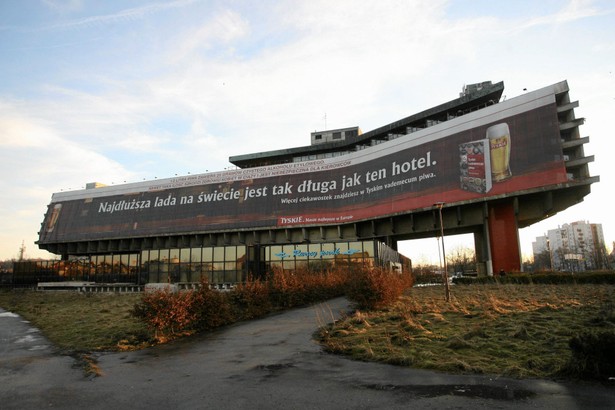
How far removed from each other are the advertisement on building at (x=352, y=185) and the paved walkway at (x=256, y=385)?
36199 millimetres

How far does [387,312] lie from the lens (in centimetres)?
1845

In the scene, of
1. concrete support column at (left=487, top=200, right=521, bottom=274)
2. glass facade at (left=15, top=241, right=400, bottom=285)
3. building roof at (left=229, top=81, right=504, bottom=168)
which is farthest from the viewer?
building roof at (left=229, top=81, right=504, bottom=168)

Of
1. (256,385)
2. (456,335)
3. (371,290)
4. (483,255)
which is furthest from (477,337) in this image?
(483,255)

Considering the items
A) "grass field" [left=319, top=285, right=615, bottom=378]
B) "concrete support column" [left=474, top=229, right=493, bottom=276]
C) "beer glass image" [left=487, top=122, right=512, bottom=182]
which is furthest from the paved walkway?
"concrete support column" [left=474, top=229, right=493, bottom=276]

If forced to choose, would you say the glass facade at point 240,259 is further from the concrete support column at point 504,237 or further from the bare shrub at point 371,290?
the bare shrub at point 371,290

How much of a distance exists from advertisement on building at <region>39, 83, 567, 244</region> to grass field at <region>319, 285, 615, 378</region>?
89.1ft

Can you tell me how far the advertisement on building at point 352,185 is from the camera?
1609 inches

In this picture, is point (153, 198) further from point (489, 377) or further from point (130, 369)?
point (489, 377)

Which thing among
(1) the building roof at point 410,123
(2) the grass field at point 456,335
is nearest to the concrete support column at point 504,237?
(1) the building roof at point 410,123

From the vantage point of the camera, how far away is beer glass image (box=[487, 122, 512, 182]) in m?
41.8

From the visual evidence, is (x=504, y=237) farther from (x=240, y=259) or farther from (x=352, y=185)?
(x=240, y=259)

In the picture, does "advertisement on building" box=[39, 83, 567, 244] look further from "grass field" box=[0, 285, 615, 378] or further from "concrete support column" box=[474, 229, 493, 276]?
"grass field" box=[0, 285, 615, 378]

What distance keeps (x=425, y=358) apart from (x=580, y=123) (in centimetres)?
3917

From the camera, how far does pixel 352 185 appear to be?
5862 centimetres
